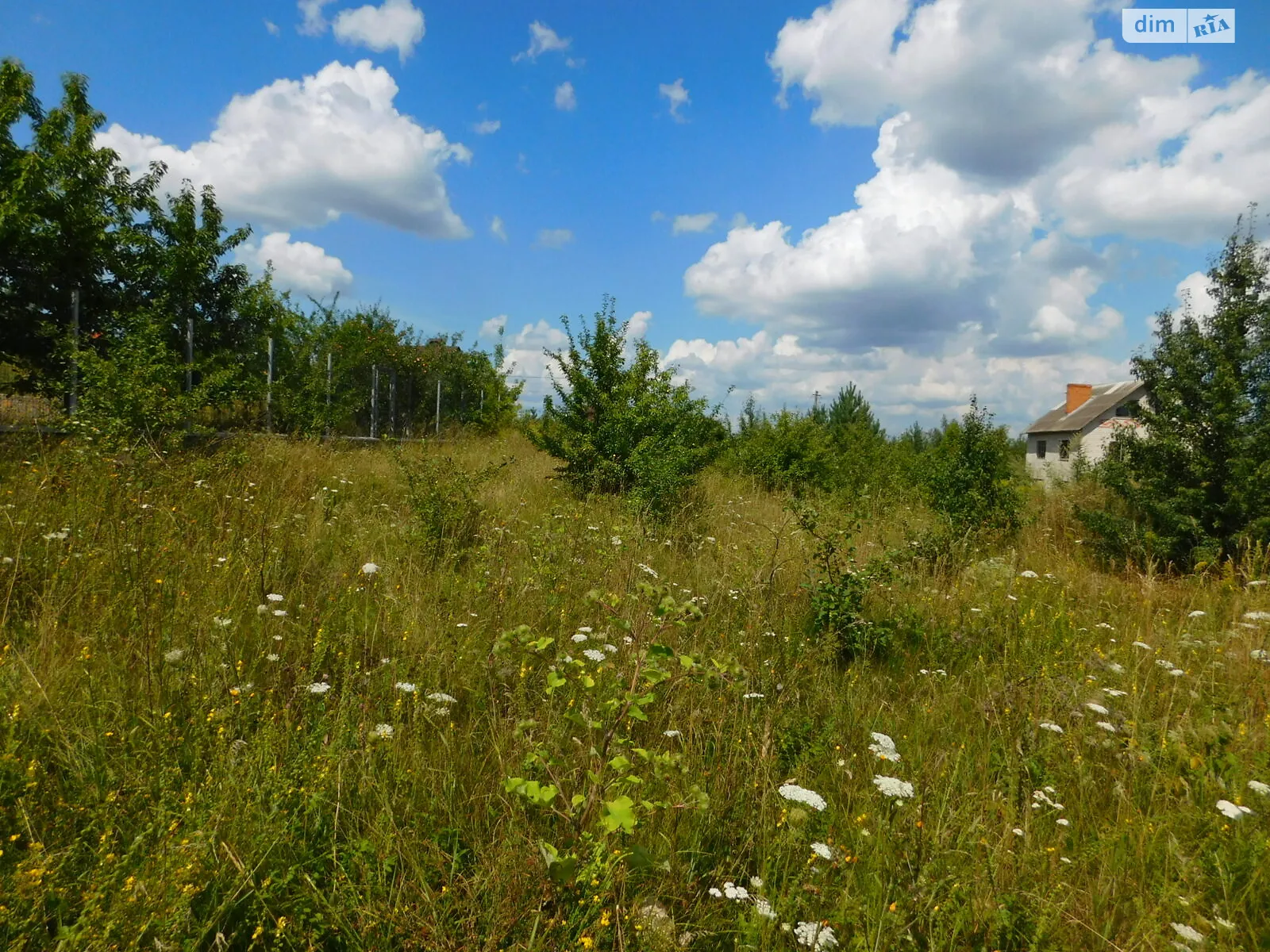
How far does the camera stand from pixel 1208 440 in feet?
23.5

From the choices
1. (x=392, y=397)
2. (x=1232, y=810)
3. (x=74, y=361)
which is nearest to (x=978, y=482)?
(x=1232, y=810)

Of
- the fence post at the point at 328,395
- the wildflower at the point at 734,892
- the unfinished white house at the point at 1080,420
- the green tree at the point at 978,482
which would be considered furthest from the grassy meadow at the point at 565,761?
the unfinished white house at the point at 1080,420

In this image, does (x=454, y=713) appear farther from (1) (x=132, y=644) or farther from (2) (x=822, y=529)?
(2) (x=822, y=529)

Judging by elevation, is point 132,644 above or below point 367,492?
below

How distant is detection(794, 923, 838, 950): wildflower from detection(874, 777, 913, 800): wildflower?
0.46 metres

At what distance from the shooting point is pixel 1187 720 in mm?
2705

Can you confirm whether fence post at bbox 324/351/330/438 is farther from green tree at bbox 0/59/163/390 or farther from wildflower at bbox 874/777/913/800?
wildflower at bbox 874/777/913/800

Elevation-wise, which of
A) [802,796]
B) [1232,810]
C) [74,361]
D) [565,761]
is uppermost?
[74,361]

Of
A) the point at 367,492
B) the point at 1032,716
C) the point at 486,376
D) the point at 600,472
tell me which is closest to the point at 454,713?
the point at 1032,716

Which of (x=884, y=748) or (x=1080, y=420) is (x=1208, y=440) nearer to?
(x=884, y=748)

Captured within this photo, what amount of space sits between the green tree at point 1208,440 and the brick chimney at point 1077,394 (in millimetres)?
36693

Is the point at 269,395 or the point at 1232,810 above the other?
the point at 269,395

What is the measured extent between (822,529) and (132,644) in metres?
5.62

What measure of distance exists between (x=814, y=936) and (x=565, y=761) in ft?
2.47
